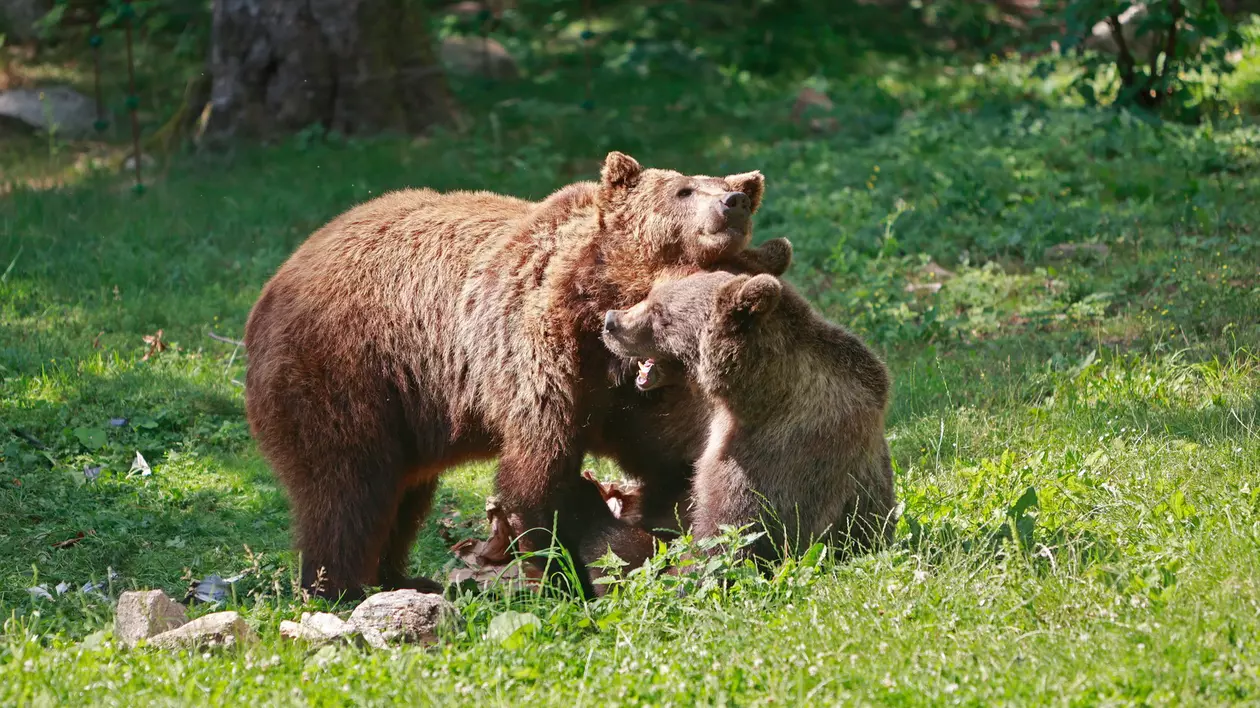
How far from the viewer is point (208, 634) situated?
4.69 m

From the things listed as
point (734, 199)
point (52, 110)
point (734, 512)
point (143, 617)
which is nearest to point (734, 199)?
point (734, 199)

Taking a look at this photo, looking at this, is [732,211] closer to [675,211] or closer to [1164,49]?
[675,211]

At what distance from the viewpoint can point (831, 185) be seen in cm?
1200

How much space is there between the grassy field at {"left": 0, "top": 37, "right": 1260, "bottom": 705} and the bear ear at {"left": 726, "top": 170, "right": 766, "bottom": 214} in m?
1.51

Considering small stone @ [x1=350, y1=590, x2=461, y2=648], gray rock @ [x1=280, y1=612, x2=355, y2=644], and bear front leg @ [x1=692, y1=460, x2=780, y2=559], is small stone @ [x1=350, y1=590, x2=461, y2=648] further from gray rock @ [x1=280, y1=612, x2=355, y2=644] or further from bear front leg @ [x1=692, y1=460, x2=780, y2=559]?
bear front leg @ [x1=692, y1=460, x2=780, y2=559]

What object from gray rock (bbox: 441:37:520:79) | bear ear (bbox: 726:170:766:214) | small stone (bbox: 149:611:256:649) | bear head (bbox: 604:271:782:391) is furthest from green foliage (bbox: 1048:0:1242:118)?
small stone (bbox: 149:611:256:649)

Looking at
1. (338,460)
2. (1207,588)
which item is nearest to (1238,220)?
(1207,588)

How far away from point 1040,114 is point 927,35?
191 inches

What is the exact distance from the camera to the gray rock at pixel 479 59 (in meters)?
15.9

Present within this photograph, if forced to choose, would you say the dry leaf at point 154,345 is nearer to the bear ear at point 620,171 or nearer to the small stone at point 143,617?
the small stone at point 143,617

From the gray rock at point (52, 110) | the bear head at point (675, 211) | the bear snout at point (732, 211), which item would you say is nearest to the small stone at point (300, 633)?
the bear head at point (675, 211)

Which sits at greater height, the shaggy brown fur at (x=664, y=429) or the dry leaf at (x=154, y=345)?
the shaggy brown fur at (x=664, y=429)

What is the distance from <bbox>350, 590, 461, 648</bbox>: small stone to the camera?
15.5 ft

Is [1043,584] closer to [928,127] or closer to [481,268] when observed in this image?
[481,268]
